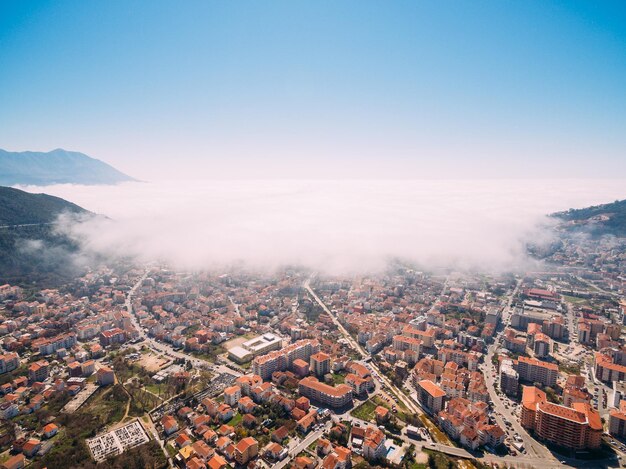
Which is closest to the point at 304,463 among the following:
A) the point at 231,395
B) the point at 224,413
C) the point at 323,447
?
the point at 323,447

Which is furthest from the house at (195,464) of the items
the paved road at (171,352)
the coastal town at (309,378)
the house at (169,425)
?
the paved road at (171,352)

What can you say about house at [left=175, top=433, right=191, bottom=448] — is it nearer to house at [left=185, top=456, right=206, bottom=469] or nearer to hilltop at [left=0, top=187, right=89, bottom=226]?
house at [left=185, top=456, right=206, bottom=469]

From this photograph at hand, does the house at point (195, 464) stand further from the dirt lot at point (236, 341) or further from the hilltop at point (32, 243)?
the hilltop at point (32, 243)

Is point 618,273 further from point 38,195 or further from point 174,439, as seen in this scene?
point 38,195

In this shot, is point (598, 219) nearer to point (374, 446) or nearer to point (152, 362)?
point (374, 446)

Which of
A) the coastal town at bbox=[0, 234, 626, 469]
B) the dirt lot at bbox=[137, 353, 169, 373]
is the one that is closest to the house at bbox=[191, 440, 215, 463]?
the coastal town at bbox=[0, 234, 626, 469]

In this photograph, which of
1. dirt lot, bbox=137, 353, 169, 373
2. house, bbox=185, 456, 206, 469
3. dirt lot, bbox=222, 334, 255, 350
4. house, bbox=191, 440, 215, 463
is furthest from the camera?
dirt lot, bbox=222, 334, 255, 350
